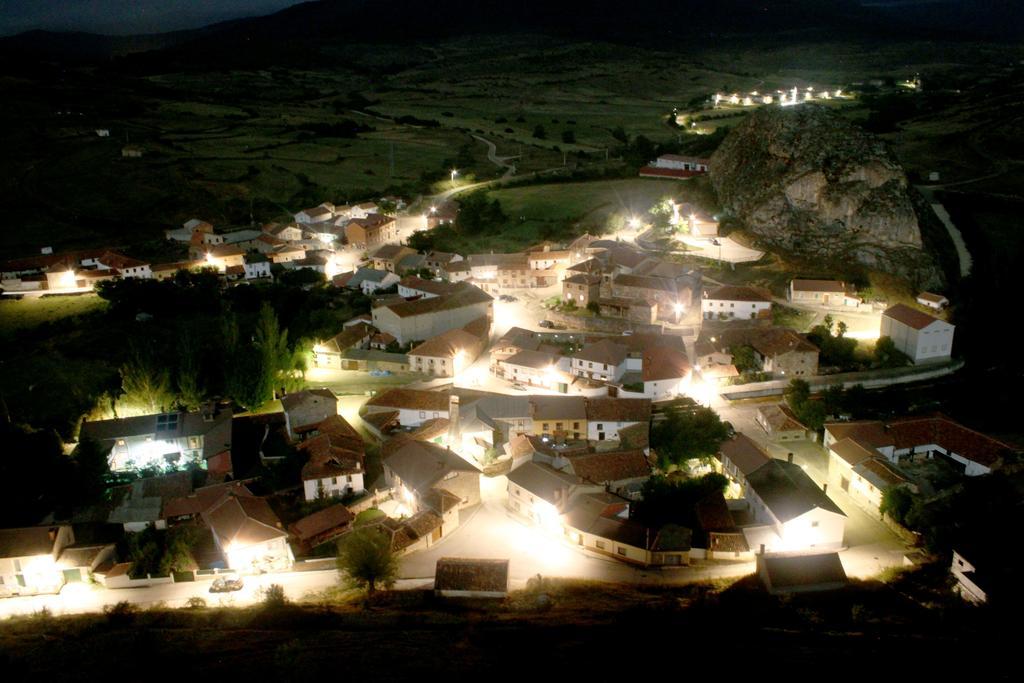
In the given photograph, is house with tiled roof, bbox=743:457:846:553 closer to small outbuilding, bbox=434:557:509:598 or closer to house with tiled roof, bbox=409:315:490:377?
small outbuilding, bbox=434:557:509:598

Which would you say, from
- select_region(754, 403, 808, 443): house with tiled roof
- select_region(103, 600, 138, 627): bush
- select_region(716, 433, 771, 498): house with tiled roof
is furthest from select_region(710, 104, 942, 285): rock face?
select_region(103, 600, 138, 627): bush

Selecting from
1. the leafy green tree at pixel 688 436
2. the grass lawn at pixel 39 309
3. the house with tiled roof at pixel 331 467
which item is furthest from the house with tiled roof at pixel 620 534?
the grass lawn at pixel 39 309

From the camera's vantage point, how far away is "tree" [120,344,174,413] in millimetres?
25344

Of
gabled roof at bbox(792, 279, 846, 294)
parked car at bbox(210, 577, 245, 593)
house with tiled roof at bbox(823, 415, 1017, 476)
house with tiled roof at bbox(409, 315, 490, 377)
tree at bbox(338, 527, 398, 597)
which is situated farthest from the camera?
gabled roof at bbox(792, 279, 846, 294)

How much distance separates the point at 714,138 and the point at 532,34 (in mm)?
104983

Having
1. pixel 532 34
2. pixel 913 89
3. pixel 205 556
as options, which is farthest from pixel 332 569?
pixel 532 34

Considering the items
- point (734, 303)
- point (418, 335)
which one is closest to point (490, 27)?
point (418, 335)

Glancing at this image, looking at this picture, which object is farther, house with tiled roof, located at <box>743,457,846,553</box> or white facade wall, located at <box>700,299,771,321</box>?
white facade wall, located at <box>700,299,771,321</box>

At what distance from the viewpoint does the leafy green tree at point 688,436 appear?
21891mm

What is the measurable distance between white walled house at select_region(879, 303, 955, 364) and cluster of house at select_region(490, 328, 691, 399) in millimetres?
8145

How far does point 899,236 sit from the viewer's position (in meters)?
35.3

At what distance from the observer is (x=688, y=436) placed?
22047 millimetres

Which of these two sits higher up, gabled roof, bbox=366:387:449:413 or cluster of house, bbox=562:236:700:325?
cluster of house, bbox=562:236:700:325

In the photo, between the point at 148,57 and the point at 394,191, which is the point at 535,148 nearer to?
the point at 394,191
